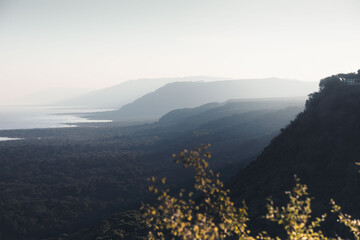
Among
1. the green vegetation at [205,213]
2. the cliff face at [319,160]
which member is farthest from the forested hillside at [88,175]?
the green vegetation at [205,213]

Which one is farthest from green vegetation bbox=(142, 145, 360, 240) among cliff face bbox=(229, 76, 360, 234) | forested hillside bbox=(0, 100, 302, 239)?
forested hillside bbox=(0, 100, 302, 239)

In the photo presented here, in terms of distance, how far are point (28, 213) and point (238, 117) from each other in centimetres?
12163

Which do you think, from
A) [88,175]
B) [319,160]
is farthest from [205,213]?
[88,175]

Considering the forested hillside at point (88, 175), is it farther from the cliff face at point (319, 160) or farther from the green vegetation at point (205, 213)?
the green vegetation at point (205, 213)

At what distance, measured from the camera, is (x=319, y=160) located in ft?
109

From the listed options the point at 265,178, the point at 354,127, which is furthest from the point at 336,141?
the point at 265,178

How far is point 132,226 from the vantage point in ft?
136

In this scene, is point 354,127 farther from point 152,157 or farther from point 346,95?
point 152,157

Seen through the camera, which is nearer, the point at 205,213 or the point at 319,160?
the point at 205,213

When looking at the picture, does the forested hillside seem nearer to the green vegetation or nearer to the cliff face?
the cliff face

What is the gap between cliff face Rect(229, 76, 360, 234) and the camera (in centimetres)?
2750

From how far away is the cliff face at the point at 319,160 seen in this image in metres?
27.5

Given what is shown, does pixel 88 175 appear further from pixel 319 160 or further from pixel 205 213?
pixel 205 213

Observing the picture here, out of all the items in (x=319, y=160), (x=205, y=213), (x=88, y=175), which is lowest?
(x=88, y=175)
